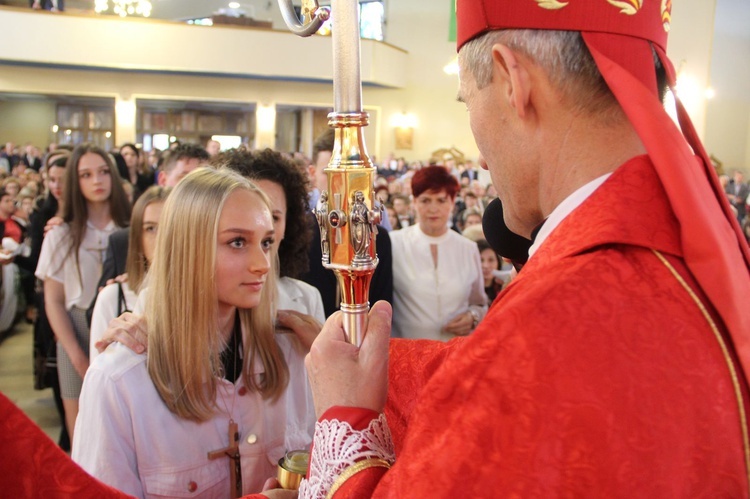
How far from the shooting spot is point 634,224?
36.0 inches

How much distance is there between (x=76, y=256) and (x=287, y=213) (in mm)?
1451

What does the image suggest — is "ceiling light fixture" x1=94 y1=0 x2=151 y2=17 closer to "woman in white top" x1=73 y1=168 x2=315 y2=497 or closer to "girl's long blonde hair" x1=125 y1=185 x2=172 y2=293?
"girl's long blonde hair" x1=125 y1=185 x2=172 y2=293

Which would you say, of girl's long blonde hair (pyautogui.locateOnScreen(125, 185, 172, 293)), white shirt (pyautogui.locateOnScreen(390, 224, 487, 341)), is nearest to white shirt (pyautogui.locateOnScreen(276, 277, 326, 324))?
girl's long blonde hair (pyautogui.locateOnScreen(125, 185, 172, 293))

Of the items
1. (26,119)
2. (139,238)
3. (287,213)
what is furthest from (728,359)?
(26,119)

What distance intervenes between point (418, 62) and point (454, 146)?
250 cm

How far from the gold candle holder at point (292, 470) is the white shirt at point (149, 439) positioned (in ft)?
1.55

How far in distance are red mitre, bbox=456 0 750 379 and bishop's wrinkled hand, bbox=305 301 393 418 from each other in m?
0.46

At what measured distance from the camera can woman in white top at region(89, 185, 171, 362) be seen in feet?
8.76

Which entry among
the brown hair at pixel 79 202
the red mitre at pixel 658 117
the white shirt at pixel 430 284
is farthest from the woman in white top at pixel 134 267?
the red mitre at pixel 658 117

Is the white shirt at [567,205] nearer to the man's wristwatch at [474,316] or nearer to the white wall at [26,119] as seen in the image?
the man's wristwatch at [474,316]

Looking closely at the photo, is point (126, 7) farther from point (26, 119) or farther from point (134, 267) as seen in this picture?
point (134, 267)

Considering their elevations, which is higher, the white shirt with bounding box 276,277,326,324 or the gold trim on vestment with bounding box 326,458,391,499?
the white shirt with bounding box 276,277,326,324

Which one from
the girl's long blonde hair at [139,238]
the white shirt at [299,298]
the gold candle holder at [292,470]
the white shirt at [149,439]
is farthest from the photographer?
the girl's long blonde hair at [139,238]

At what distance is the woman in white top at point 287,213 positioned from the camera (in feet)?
8.77
